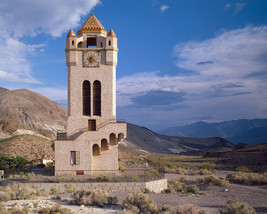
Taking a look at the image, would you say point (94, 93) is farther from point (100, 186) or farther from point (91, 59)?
point (100, 186)

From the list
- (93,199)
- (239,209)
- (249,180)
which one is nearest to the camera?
(239,209)

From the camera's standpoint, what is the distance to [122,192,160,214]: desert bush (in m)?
13.8

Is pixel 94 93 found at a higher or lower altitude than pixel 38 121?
lower

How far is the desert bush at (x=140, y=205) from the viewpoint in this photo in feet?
45.1

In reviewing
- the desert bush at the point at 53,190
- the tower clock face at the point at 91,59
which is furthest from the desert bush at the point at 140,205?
the tower clock face at the point at 91,59

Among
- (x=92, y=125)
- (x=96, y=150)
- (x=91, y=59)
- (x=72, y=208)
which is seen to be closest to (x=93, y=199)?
(x=72, y=208)

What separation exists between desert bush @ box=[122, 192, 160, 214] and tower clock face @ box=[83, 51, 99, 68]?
13.1 meters

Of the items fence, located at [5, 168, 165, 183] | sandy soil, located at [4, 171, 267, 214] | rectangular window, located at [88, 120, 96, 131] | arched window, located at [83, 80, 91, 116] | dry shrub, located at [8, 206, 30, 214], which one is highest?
arched window, located at [83, 80, 91, 116]

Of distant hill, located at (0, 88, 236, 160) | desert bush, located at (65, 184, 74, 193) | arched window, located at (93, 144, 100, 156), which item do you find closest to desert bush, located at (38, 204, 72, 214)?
desert bush, located at (65, 184, 74, 193)

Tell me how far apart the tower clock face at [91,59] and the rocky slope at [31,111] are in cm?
5061

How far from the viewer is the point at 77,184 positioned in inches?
794

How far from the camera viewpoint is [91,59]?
81.4 ft

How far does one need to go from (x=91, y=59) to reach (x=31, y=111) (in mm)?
69365

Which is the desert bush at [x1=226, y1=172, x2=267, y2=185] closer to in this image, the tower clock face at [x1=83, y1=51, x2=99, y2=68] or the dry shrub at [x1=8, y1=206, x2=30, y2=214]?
the tower clock face at [x1=83, y1=51, x2=99, y2=68]
